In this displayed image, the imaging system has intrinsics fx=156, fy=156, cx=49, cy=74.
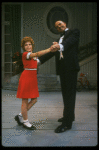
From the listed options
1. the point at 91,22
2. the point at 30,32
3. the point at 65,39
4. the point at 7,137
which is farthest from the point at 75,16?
the point at 7,137

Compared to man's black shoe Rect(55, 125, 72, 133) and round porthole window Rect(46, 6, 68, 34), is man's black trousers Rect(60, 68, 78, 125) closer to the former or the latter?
man's black shoe Rect(55, 125, 72, 133)

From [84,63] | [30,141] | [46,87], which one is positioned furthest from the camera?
[84,63]

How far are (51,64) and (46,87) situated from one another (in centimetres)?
239

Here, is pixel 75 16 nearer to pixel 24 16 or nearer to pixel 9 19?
pixel 24 16

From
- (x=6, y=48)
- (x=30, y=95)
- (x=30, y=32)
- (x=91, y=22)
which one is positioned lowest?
(x=30, y=95)

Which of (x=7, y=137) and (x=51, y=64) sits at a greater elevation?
(x=51, y=64)

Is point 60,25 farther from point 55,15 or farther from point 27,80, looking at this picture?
point 55,15

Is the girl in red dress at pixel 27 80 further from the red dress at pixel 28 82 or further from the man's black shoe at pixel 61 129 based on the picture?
the man's black shoe at pixel 61 129

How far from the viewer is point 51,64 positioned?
8805mm

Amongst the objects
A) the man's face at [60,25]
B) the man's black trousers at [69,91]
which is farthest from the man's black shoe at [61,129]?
the man's face at [60,25]

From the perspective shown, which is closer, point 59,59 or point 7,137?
point 7,137

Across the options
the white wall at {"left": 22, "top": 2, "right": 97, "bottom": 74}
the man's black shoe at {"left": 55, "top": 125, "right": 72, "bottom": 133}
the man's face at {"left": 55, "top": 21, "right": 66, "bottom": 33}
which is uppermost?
the white wall at {"left": 22, "top": 2, "right": 97, "bottom": 74}

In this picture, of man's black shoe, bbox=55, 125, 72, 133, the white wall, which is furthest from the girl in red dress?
the white wall

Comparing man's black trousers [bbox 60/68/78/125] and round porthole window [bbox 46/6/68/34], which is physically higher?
round porthole window [bbox 46/6/68/34]
